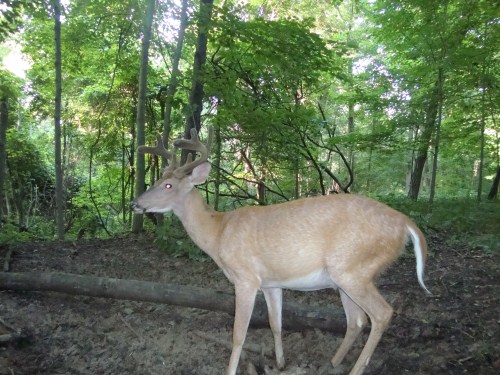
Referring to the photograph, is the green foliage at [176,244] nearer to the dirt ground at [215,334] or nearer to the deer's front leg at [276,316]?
the dirt ground at [215,334]

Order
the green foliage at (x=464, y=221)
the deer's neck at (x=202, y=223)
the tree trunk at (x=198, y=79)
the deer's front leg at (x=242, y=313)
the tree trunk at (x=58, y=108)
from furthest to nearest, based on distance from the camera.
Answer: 1. the green foliage at (x=464, y=221)
2. the tree trunk at (x=58, y=108)
3. the tree trunk at (x=198, y=79)
4. the deer's neck at (x=202, y=223)
5. the deer's front leg at (x=242, y=313)

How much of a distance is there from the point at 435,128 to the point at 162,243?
7.30 meters

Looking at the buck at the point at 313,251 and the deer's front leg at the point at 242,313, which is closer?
the buck at the point at 313,251

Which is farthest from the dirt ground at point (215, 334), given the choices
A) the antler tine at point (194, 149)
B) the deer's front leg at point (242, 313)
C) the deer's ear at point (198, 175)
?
the antler tine at point (194, 149)

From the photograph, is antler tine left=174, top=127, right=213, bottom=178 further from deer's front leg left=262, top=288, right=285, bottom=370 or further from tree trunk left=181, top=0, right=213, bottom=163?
tree trunk left=181, top=0, right=213, bottom=163

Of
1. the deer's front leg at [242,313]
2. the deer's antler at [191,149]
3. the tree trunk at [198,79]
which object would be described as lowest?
the deer's front leg at [242,313]

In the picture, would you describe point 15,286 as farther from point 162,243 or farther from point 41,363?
point 162,243

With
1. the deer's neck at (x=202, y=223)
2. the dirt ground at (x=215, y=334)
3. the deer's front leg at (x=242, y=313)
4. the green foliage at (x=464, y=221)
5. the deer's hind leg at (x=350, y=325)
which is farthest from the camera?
the green foliage at (x=464, y=221)

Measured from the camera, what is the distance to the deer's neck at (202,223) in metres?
4.10

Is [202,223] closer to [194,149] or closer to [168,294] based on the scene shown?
[194,149]

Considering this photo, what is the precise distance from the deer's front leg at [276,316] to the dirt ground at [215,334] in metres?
0.12

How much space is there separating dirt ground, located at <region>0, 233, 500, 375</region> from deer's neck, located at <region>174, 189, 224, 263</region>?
100 centimetres

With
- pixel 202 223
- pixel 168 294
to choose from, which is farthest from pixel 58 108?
pixel 202 223

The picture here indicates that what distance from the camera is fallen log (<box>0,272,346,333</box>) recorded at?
4344 mm
